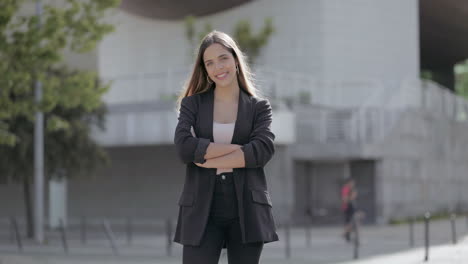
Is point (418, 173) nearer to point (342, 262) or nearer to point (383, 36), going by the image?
point (383, 36)

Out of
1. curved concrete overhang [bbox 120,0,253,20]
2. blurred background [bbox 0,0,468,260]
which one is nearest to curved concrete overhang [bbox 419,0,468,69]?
blurred background [bbox 0,0,468,260]

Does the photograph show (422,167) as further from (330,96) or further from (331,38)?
(331,38)

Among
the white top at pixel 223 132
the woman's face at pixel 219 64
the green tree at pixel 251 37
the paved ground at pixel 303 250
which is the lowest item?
the paved ground at pixel 303 250

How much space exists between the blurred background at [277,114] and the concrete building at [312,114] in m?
0.05

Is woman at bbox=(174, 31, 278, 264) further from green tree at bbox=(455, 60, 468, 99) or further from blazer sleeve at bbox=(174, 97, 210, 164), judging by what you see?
green tree at bbox=(455, 60, 468, 99)

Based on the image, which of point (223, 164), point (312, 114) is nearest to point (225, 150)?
point (223, 164)

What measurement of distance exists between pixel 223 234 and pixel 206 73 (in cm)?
88

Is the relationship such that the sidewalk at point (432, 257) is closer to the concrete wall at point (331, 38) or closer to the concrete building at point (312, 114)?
the concrete building at point (312, 114)

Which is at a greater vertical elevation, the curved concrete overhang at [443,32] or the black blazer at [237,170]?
the curved concrete overhang at [443,32]

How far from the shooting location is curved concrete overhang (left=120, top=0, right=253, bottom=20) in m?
31.8

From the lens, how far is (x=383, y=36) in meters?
30.8

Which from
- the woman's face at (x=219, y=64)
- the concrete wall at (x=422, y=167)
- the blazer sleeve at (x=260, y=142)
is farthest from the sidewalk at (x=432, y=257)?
the concrete wall at (x=422, y=167)

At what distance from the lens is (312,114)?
24.2 m

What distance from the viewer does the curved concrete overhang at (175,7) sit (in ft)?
104
